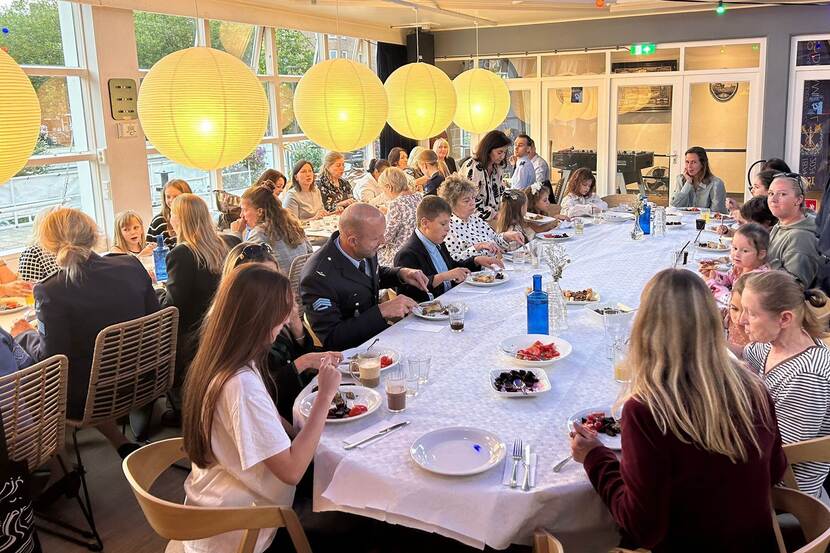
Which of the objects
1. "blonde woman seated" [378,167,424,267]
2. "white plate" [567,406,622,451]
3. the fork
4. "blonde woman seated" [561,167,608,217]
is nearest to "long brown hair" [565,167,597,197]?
"blonde woman seated" [561,167,608,217]

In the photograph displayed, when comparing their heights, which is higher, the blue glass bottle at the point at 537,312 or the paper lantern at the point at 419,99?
the paper lantern at the point at 419,99

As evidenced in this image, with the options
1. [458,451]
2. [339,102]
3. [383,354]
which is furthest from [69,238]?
[458,451]

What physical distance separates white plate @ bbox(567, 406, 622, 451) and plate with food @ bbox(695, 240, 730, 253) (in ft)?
9.57

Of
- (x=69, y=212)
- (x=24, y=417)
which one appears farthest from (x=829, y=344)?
(x=69, y=212)

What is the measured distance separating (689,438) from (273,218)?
11.5ft

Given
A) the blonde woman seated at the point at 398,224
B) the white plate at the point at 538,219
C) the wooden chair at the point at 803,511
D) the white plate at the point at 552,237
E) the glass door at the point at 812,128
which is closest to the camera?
the wooden chair at the point at 803,511

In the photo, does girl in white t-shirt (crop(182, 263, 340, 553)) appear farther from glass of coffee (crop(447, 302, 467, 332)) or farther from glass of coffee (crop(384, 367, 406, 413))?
glass of coffee (crop(447, 302, 467, 332))

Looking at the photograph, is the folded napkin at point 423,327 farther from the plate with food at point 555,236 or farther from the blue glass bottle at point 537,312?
the plate with food at point 555,236

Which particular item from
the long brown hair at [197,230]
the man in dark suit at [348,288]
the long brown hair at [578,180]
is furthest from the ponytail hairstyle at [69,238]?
the long brown hair at [578,180]

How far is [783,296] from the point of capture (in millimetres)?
2234

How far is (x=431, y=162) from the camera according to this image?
26.3ft

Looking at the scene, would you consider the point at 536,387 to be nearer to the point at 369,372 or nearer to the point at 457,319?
the point at 369,372

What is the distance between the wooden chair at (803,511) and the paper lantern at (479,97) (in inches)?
172

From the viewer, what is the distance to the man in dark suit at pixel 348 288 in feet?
10.6
